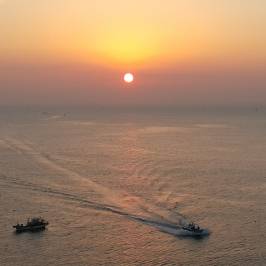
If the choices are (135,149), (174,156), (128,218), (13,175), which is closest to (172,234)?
(128,218)

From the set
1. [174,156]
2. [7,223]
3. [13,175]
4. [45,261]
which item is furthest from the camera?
[174,156]

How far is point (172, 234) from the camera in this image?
78312 millimetres

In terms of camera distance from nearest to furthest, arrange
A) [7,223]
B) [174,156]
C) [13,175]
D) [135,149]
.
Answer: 1. [7,223]
2. [13,175]
3. [174,156]
4. [135,149]

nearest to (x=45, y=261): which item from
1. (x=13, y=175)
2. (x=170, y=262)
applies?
(x=170, y=262)

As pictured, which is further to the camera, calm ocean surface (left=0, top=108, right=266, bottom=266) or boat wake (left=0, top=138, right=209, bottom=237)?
boat wake (left=0, top=138, right=209, bottom=237)

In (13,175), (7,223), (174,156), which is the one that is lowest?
(7,223)

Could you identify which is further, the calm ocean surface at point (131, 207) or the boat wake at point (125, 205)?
the boat wake at point (125, 205)

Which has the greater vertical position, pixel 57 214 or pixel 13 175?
pixel 13 175

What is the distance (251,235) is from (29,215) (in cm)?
3866

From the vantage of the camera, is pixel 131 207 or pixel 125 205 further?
pixel 125 205

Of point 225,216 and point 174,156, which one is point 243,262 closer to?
point 225,216

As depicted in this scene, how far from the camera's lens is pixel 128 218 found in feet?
280

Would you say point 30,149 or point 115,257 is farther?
point 30,149

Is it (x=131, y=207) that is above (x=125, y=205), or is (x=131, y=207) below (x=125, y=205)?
below
